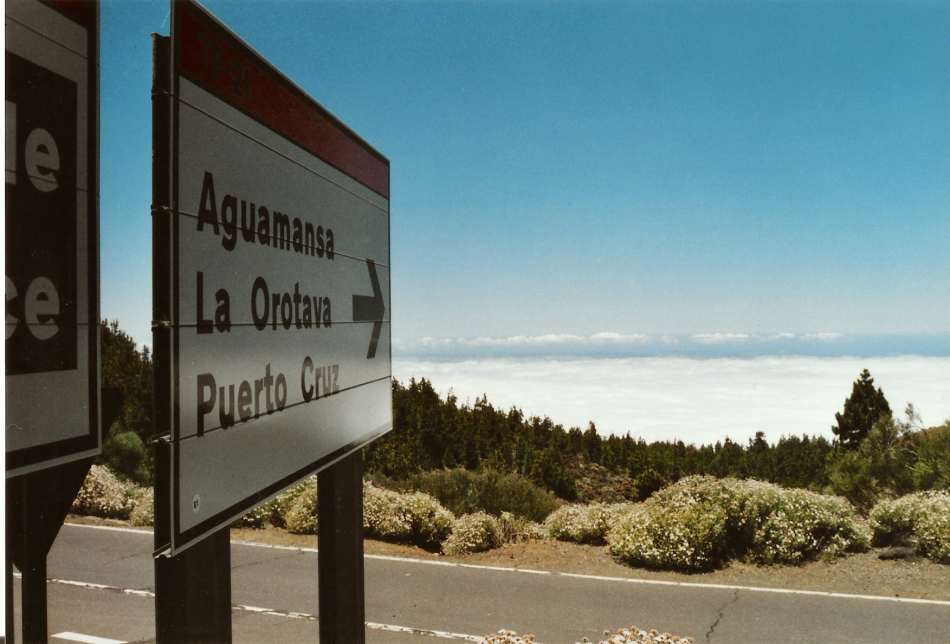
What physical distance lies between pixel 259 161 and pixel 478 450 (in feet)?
44.4

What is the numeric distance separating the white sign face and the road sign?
20cm

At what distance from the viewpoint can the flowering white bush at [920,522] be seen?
8.58 metres

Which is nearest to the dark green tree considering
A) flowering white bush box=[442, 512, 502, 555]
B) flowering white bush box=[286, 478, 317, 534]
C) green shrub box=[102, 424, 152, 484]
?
green shrub box=[102, 424, 152, 484]

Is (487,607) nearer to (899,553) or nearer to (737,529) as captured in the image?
(737,529)

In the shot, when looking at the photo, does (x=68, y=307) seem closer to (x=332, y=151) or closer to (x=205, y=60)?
(x=205, y=60)

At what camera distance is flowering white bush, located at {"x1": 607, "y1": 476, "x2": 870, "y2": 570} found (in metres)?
8.85

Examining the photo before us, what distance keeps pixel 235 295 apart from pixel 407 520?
8995mm

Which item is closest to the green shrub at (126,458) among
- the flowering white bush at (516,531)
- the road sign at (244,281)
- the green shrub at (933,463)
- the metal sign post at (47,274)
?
the flowering white bush at (516,531)

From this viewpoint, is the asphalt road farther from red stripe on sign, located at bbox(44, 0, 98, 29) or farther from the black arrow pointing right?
red stripe on sign, located at bbox(44, 0, 98, 29)

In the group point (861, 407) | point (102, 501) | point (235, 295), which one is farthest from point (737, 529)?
point (861, 407)

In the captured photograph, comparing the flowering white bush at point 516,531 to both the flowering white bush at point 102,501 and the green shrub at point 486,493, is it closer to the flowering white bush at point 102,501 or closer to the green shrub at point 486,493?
the green shrub at point 486,493

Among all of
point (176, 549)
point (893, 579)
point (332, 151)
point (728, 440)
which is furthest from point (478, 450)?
point (176, 549)

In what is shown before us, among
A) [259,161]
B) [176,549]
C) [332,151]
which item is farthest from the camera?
[332,151]

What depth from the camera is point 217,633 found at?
207 cm
